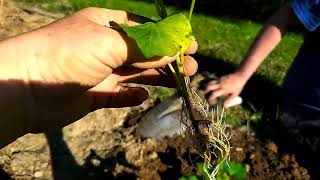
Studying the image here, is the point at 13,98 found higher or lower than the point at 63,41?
lower

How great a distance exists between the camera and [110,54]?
1366 millimetres

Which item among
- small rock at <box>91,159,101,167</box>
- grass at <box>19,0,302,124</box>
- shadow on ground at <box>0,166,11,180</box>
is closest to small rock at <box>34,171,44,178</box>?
shadow on ground at <box>0,166,11,180</box>

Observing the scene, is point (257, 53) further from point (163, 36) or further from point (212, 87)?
point (163, 36)

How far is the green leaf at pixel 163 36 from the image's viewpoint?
3.97 ft

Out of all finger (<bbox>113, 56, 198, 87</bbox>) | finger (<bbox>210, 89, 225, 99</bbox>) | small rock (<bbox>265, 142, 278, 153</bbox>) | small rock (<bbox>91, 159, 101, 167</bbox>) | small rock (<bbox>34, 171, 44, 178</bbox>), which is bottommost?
small rock (<bbox>34, 171, 44, 178</bbox>)

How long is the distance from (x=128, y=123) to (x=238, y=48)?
0.98 metres

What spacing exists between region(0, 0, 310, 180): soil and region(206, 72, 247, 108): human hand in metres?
0.19

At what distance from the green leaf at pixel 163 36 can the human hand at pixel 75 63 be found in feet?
0.35

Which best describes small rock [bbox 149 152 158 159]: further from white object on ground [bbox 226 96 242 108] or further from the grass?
the grass

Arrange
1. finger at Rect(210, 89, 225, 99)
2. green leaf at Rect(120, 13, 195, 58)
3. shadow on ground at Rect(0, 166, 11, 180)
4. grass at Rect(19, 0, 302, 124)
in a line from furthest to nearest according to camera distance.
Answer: grass at Rect(19, 0, 302, 124)
finger at Rect(210, 89, 225, 99)
shadow on ground at Rect(0, 166, 11, 180)
green leaf at Rect(120, 13, 195, 58)

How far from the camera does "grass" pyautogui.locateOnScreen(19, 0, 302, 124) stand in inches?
126

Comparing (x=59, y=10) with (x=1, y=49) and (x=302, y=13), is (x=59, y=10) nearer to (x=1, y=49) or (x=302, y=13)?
(x=302, y=13)

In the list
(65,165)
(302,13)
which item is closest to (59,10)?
(65,165)

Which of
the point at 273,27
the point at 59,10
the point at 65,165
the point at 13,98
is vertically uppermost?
the point at 13,98
